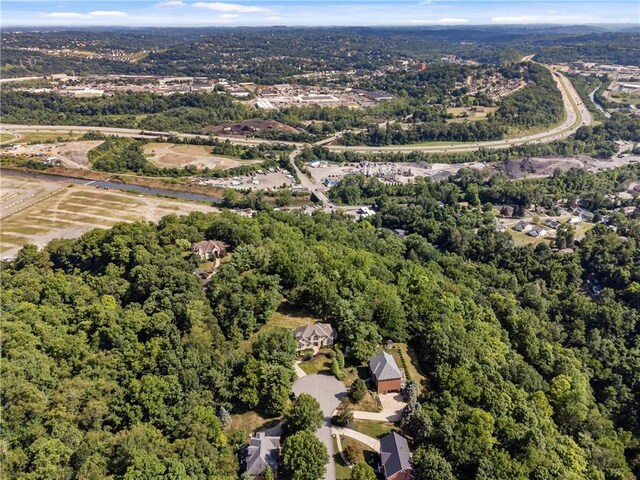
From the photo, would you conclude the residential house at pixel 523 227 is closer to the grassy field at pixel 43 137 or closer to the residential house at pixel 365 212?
the residential house at pixel 365 212

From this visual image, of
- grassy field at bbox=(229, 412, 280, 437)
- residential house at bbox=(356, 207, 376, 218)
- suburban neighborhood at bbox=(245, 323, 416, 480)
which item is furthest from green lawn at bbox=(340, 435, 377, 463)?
residential house at bbox=(356, 207, 376, 218)

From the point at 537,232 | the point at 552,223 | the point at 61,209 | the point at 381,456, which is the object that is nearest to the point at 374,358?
the point at 381,456

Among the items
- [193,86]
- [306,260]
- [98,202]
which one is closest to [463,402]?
[306,260]

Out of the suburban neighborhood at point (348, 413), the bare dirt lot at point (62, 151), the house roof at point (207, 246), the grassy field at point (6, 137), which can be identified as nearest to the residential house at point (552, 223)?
the suburban neighborhood at point (348, 413)

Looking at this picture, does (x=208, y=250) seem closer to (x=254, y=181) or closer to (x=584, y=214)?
(x=254, y=181)

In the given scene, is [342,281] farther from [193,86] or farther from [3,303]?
[193,86]
